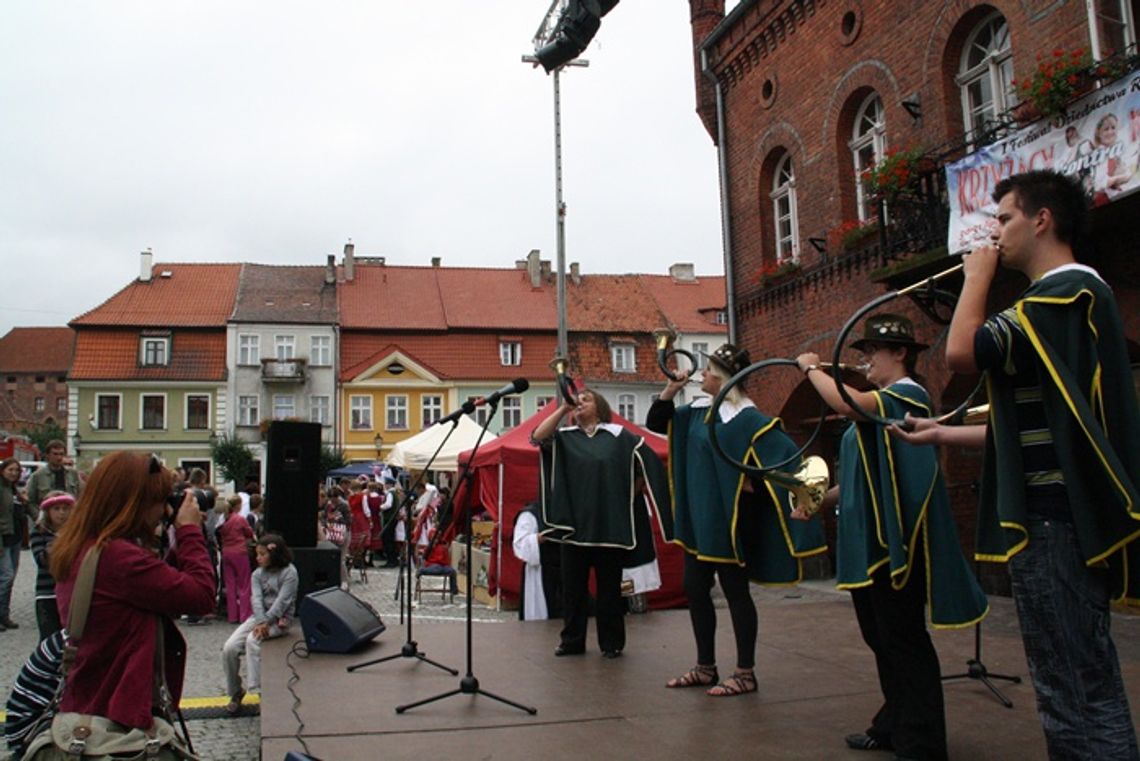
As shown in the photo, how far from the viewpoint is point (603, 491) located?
6.91 meters

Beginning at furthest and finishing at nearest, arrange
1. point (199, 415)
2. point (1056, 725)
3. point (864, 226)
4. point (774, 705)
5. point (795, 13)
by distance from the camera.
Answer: point (199, 415), point (795, 13), point (864, 226), point (774, 705), point (1056, 725)

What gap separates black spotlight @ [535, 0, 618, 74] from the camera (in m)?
17.2

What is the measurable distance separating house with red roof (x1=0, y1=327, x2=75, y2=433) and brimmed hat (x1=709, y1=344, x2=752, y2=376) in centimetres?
10478

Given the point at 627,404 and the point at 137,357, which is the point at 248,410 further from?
the point at 627,404

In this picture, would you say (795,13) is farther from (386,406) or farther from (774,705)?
(386,406)

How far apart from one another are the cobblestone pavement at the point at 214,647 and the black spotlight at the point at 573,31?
10.3 m

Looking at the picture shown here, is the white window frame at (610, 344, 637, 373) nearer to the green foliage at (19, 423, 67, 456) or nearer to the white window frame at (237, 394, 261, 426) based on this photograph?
the white window frame at (237, 394, 261, 426)

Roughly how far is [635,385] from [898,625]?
4476cm

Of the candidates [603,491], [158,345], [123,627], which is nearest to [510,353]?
[158,345]

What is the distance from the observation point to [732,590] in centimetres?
554

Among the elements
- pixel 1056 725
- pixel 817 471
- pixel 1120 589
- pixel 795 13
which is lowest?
pixel 1056 725

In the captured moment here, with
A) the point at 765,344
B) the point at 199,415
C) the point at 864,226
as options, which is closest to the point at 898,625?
the point at 864,226

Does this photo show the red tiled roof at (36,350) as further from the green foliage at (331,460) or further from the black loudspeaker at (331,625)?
the black loudspeaker at (331,625)

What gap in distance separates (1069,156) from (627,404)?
39.7 m
